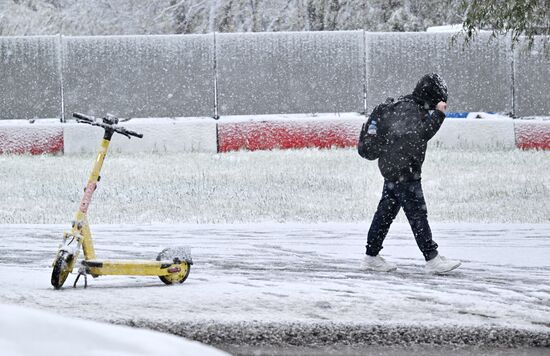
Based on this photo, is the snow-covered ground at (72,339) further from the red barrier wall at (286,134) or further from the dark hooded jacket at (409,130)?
the red barrier wall at (286,134)

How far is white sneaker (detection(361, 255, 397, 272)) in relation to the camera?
26.7 feet

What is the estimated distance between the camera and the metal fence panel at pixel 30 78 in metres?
19.8

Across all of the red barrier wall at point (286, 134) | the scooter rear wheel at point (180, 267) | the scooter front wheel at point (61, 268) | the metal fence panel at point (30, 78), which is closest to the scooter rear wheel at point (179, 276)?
the scooter rear wheel at point (180, 267)

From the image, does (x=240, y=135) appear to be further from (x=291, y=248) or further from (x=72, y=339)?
(x=72, y=339)

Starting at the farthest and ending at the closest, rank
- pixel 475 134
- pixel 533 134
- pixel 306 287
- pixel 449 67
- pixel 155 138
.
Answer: pixel 449 67, pixel 155 138, pixel 475 134, pixel 533 134, pixel 306 287

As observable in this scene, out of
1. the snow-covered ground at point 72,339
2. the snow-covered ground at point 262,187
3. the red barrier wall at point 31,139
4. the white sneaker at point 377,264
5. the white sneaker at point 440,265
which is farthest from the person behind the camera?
the red barrier wall at point 31,139

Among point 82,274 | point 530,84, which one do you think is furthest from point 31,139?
point 82,274

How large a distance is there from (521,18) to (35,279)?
6.69 meters

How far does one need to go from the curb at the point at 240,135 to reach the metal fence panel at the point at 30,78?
691mm

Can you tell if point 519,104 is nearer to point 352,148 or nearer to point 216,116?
point 352,148

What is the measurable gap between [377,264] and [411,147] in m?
0.94

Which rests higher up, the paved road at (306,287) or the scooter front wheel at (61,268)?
the scooter front wheel at (61,268)

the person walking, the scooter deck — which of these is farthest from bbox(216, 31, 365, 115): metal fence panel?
the scooter deck

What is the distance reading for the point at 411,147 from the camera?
776 cm
